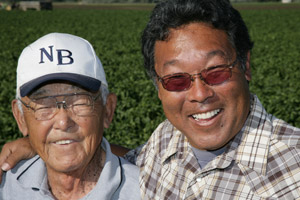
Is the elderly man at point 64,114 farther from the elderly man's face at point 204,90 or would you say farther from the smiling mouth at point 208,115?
the smiling mouth at point 208,115

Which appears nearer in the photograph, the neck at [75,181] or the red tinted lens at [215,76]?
the red tinted lens at [215,76]

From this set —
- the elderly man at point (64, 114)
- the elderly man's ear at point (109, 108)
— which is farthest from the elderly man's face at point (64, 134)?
the elderly man's ear at point (109, 108)

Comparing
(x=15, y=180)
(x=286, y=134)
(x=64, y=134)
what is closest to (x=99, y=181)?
(x=64, y=134)

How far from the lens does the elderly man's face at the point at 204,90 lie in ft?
6.85

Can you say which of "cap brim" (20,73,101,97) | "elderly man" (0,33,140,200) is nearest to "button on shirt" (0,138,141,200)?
"elderly man" (0,33,140,200)

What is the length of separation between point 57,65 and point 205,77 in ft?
2.93

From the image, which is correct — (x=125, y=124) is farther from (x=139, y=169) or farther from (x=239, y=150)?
(x=239, y=150)

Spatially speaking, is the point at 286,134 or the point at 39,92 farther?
the point at 39,92

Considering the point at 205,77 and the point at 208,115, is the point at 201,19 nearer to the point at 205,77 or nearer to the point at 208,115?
the point at 205,77

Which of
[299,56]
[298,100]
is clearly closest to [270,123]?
[298,100]

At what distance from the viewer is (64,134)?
2.15 meters

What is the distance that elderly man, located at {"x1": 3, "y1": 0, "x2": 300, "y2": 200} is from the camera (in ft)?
6.64

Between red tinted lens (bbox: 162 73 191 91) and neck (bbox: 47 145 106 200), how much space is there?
0.74 meters

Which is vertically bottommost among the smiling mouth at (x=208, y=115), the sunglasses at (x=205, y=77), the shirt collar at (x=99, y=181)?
the shirt collar at (x=99, y=181)
